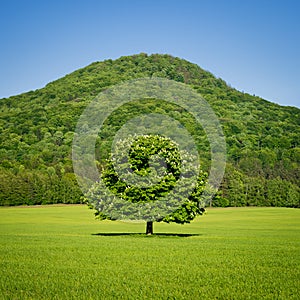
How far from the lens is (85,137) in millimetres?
141875

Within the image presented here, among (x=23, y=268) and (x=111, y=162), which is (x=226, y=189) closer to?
(x=111, y=162)

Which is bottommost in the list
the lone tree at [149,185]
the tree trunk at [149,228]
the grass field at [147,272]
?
the tree trunk at [149,228]

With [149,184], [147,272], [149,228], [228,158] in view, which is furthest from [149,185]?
[228,158]

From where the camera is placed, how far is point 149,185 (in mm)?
37469

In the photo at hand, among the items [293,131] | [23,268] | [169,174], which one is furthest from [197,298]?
[293,131]

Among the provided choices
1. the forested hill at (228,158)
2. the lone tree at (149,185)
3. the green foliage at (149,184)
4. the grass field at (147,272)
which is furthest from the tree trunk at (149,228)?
the forested hill at (228,158)

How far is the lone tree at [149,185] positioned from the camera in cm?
3741

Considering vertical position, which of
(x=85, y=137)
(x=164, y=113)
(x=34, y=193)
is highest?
(x=164, y=113)

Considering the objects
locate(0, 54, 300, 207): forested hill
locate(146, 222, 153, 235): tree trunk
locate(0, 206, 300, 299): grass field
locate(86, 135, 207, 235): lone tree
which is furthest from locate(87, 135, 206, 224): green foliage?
locate(0, 54, 300, 207): forested hill

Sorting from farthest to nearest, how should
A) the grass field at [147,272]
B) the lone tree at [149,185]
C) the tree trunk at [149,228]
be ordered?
1. the tree trunk at [149,228]
2. the lone tree at [149,185]
3. the grass field at [147,272]

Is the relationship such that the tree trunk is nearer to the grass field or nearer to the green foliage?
the green foliage

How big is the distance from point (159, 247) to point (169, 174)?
8.84 m

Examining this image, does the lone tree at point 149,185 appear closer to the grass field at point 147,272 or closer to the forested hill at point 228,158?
the grass field at point 147,272

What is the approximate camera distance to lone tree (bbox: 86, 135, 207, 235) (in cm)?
3741
